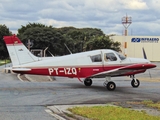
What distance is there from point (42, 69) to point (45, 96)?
3.24m

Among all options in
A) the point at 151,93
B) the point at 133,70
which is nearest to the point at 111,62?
the point at 133,70

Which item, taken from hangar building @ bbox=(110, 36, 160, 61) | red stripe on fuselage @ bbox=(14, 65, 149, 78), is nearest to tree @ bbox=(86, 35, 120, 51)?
hangar building @ bbox=(110, 36, 160, 61)

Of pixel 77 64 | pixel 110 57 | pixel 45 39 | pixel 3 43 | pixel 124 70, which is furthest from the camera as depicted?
pixel 45 39

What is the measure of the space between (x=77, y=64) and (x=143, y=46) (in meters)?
81.2

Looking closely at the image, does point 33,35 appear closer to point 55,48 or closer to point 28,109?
point 55,48

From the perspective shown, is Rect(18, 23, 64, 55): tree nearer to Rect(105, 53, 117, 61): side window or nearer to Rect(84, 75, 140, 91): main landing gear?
Rect(84, 75, 140, 91): main landing gear

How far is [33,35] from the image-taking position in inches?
3711

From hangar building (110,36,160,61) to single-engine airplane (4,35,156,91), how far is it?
7866 centimetres

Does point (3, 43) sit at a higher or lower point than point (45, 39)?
lower

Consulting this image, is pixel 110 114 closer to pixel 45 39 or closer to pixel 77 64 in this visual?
pixel 77 64

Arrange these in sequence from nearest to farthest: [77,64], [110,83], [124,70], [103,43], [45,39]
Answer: [110,83]
[124,70]
[77,64]
[103,43]
[45,39]

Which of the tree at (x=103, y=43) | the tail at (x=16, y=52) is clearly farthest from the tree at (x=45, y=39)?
the tail at (x=16, y=52)

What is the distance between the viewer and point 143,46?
98.1m

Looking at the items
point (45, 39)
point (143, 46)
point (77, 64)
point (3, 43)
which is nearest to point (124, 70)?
point (77, 64)
